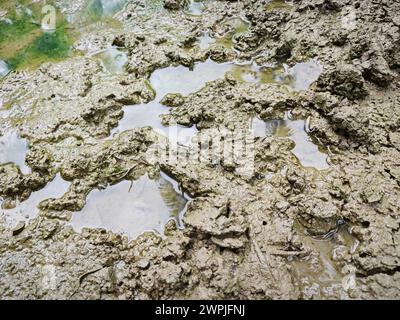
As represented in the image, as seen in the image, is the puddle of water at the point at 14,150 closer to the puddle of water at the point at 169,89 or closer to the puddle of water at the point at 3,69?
the puddle of water at the point at 169,89

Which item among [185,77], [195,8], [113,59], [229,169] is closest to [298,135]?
[229,169]

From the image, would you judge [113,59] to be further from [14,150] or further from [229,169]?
[229,169]

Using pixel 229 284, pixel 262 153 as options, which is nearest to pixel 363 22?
pixel 262 153

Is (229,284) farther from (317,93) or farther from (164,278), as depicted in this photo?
(317,93)

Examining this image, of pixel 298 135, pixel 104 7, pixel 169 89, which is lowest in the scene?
pixel 298 135

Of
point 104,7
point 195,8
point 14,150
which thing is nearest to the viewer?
point 14,150

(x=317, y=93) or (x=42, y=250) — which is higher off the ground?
(x=317, y=93)

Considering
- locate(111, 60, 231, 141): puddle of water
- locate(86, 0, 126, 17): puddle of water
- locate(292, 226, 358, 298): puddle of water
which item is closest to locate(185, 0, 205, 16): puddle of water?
locate(86, 0, 126, 17): puddle of water
